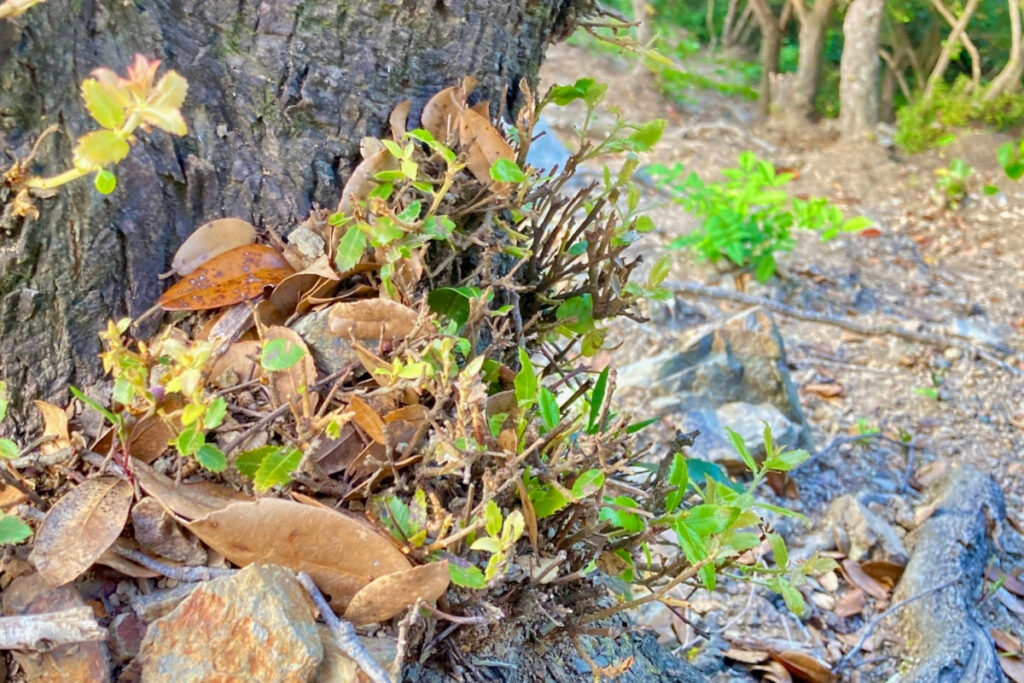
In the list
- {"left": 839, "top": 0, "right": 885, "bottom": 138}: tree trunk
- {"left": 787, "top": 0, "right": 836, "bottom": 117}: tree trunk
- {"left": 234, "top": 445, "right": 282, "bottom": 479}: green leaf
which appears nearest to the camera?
{"left": 234, "top": 445, "right": 282, "bottom": 479}: green leaf

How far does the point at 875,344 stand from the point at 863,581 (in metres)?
1.85

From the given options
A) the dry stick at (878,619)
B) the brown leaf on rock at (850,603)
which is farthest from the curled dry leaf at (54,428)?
the brown leaf on rock at (850,603)

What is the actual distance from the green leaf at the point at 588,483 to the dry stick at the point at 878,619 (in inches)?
53.0

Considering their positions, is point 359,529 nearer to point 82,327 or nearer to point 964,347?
point 82,327

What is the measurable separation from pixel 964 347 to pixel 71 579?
12.9 ft

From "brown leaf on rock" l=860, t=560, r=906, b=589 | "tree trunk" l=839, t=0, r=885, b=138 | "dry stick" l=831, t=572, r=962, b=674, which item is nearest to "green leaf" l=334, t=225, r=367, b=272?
"dry stick" l=831, t=572, r=962, b=674

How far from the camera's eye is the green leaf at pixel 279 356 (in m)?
0.84

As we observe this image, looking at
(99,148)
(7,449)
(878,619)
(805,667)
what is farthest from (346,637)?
(878,619)

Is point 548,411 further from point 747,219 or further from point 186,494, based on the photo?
point 747,219

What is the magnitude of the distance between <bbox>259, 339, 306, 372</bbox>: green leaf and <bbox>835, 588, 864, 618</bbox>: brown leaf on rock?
2.02 meters

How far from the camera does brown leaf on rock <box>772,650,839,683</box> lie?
6.00 feet

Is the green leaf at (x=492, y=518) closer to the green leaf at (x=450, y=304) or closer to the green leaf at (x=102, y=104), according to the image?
the green leaf at (x=450, y=304)

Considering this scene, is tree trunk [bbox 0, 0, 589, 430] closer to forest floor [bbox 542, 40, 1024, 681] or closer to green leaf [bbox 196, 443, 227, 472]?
green leaf [bbox 196, 443, 227, 472]

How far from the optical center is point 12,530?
2.77ft
